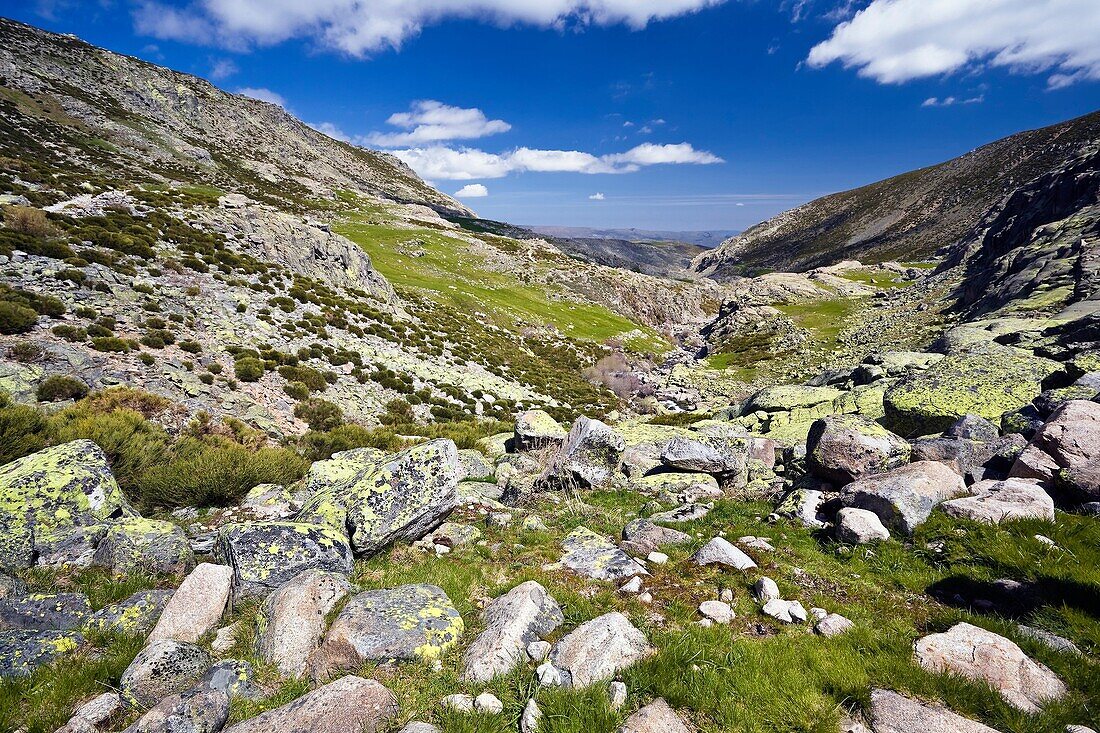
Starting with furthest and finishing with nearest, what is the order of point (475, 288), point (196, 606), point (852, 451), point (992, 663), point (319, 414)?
point (475, 288) → point (319, 414) → point (852, 451) → point (196, 606) → point (992, 663)

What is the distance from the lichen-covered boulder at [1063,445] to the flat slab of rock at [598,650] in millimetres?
9302

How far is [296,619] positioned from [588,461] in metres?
9.46

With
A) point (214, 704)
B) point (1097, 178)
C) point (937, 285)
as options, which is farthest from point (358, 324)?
point (1097, 178)

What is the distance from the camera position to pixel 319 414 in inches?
787

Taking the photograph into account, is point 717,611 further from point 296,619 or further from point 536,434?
point 536,434

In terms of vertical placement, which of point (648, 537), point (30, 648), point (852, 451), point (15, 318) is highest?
point (15, 318)

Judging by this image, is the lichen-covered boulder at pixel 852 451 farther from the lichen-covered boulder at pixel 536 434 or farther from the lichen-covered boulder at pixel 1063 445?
the lichen-covered boulder at pixel 536 434

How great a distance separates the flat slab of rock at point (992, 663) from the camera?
4.67 metres

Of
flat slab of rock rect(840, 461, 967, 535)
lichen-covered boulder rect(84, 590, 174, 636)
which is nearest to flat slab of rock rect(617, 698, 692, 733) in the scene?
flat slab of rock rect(840, 461, 967, 535)

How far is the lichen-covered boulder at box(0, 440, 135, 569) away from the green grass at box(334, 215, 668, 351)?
193 ft

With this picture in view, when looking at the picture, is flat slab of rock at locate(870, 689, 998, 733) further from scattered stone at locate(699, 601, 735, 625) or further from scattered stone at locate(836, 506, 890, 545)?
scattered stone at locate(836, 506, 890, 545)

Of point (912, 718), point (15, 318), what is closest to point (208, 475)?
point (912, 718)

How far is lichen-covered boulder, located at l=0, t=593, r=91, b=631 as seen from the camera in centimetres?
560

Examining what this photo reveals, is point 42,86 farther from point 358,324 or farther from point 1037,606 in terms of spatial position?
point 1037,606
